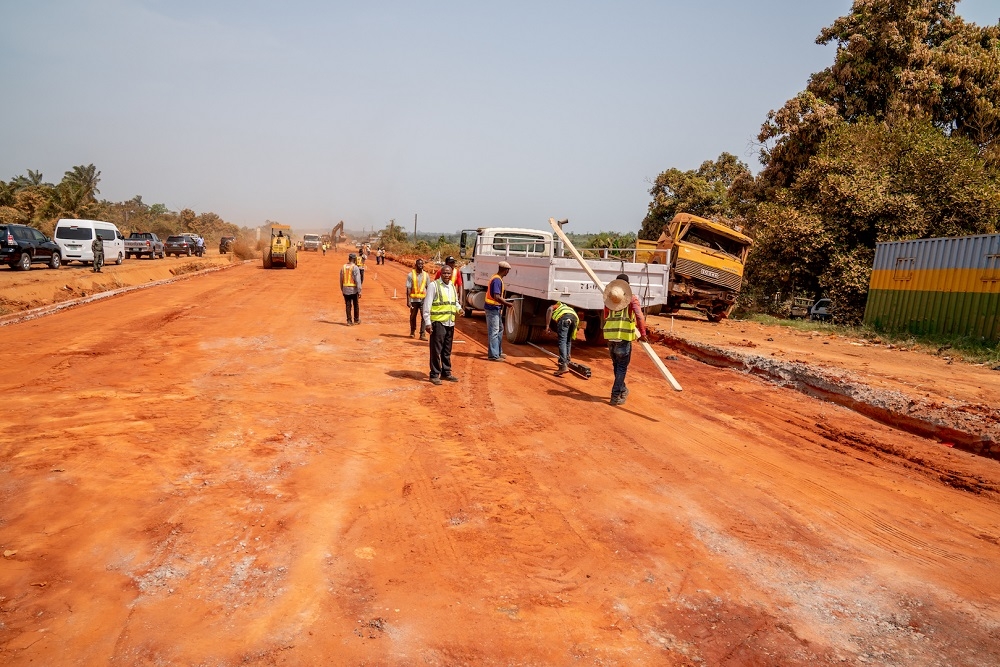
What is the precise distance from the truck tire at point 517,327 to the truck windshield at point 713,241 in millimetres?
7998

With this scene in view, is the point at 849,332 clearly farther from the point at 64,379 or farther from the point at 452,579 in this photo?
the point at 64,379

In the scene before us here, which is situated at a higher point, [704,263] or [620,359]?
[704,263]

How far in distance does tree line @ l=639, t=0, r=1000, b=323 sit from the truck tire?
1144 cm

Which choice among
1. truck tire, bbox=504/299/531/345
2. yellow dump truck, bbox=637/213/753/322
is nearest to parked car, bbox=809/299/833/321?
yellow dump truck, bbox=637/213/753/322

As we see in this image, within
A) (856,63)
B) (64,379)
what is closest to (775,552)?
(64,379)

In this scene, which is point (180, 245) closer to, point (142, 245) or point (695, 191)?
point (142, 245)

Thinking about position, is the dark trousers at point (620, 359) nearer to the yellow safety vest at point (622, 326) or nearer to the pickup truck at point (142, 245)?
the yellow safety vest at point (622, 326)

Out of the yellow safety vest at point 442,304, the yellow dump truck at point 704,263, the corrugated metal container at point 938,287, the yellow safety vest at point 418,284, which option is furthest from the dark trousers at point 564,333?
the corrugated metal container at point 938,287

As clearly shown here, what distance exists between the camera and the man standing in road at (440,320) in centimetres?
922

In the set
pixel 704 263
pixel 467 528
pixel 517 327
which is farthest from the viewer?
pixel 704 263

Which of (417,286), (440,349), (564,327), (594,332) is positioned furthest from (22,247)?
(564,327)

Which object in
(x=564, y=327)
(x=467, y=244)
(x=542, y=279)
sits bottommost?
(x=564, y=327)

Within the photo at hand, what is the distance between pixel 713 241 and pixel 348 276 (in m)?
11.3

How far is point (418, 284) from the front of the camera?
1245 cm
